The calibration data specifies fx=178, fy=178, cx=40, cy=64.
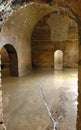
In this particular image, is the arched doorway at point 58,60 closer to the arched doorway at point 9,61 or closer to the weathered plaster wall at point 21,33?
the weathered plaster wall at point 21,33

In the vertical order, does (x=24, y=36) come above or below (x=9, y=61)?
above

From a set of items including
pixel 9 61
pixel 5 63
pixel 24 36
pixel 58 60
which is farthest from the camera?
pixel 58 60

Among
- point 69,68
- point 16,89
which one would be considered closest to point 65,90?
point 16,89

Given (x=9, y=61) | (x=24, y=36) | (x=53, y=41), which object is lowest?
(x=9, y=61)

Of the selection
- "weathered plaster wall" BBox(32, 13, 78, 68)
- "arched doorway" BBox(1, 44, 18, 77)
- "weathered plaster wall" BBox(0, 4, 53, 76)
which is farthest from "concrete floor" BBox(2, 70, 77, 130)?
"weathered plaster wall" BBox(32, 13, 78, 68)

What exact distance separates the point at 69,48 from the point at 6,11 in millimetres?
8610

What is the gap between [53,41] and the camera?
10.9 meters

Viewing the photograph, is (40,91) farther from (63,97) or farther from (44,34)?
(44,34)

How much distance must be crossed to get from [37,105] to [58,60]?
685 cm

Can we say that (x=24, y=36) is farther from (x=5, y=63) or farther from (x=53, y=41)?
(x=53, y=41)

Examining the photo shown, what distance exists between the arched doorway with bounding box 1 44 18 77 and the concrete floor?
5.63 ft

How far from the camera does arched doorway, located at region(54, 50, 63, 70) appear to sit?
1077 cm

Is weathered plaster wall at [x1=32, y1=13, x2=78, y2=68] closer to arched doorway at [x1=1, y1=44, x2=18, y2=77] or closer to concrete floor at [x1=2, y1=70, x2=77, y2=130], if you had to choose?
arched doorway at [x1=1, y1=44, x2=18, y2=77]

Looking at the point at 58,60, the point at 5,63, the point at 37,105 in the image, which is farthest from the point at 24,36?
the point at 37,105
